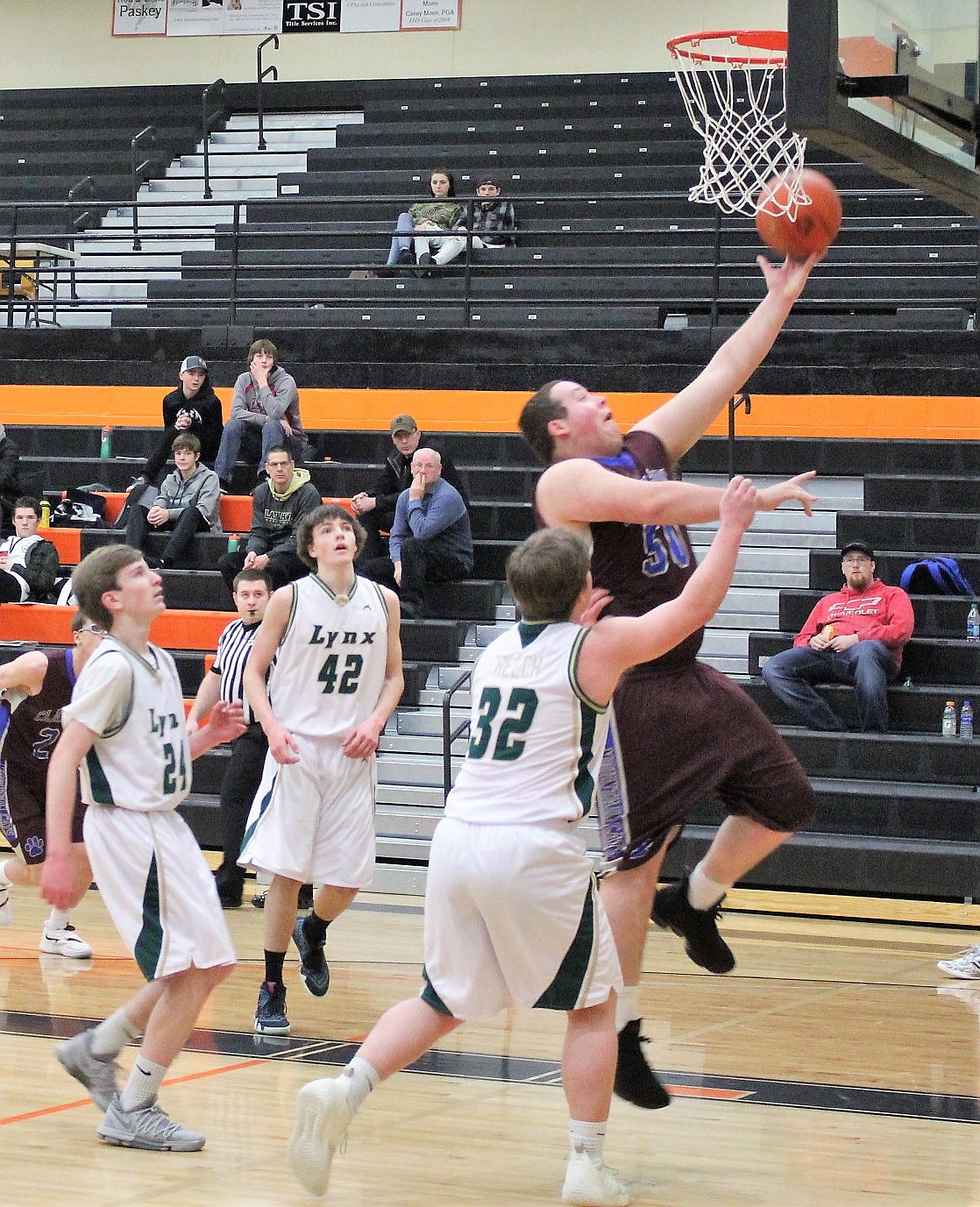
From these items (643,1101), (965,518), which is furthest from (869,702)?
(643,1101)

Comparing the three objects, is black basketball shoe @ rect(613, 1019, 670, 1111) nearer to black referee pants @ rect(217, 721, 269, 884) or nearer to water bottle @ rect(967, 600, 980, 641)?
black referee pants @ rect(217, 721, 269, 884)

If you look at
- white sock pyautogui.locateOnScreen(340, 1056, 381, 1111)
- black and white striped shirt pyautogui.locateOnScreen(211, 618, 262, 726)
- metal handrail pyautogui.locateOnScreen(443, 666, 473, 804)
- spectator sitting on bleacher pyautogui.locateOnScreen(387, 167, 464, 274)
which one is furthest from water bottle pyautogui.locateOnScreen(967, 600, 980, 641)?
white sock pyautogui.locateOnScreen(340, 1056, 381, 1111)

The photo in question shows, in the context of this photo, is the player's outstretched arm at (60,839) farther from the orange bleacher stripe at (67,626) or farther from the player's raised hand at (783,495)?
the orange bleacher stripe at (67,626)

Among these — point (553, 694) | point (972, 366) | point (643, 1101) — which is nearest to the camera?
point (553, 694)

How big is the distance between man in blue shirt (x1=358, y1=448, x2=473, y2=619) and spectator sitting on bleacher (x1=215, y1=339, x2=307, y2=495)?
1368 millimetres

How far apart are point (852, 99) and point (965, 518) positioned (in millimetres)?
5688

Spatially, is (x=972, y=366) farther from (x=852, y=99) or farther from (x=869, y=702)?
(x=852, y=99)

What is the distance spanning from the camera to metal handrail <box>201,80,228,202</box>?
16953mm

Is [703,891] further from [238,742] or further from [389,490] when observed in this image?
[389,490]

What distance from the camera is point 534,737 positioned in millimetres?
3385

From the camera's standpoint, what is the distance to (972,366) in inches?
437

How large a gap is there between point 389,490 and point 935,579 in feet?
10.8

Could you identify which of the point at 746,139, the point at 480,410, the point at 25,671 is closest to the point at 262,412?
the point at 480,410

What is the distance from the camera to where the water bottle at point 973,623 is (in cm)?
919
